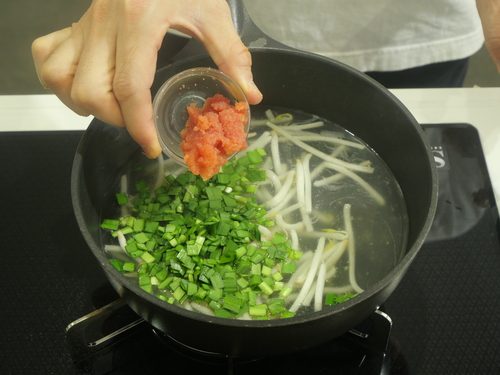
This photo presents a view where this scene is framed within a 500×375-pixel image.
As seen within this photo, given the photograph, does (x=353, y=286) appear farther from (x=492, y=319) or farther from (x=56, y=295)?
(x=56, y=295)

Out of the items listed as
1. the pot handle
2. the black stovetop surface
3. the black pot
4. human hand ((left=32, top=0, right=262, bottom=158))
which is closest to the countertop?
the black stovetop surface

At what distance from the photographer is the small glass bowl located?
47.3 inches

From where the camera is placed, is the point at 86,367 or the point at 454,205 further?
the point at 454,205

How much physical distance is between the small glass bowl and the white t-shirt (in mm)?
634

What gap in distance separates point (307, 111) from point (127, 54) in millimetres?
673

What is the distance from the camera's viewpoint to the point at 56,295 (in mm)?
1182

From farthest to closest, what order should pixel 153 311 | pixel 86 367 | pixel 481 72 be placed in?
pixel 481 72 → pixel 86 367 → pixel 153 311

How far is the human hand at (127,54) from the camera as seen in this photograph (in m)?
1.00

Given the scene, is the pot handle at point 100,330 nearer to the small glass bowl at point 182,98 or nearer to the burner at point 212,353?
the burner at point 212,353

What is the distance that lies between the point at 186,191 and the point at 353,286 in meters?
0.51

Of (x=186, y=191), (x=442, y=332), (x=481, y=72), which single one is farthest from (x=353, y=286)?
(x=481, y=72)

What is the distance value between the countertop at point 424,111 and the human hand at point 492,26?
1.01 feet

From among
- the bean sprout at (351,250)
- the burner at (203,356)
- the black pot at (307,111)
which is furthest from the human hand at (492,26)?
the burner at (203,356)

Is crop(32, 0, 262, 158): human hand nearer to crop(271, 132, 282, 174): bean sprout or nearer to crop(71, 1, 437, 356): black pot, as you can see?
crop(71, 1, 437, 356): black pot
